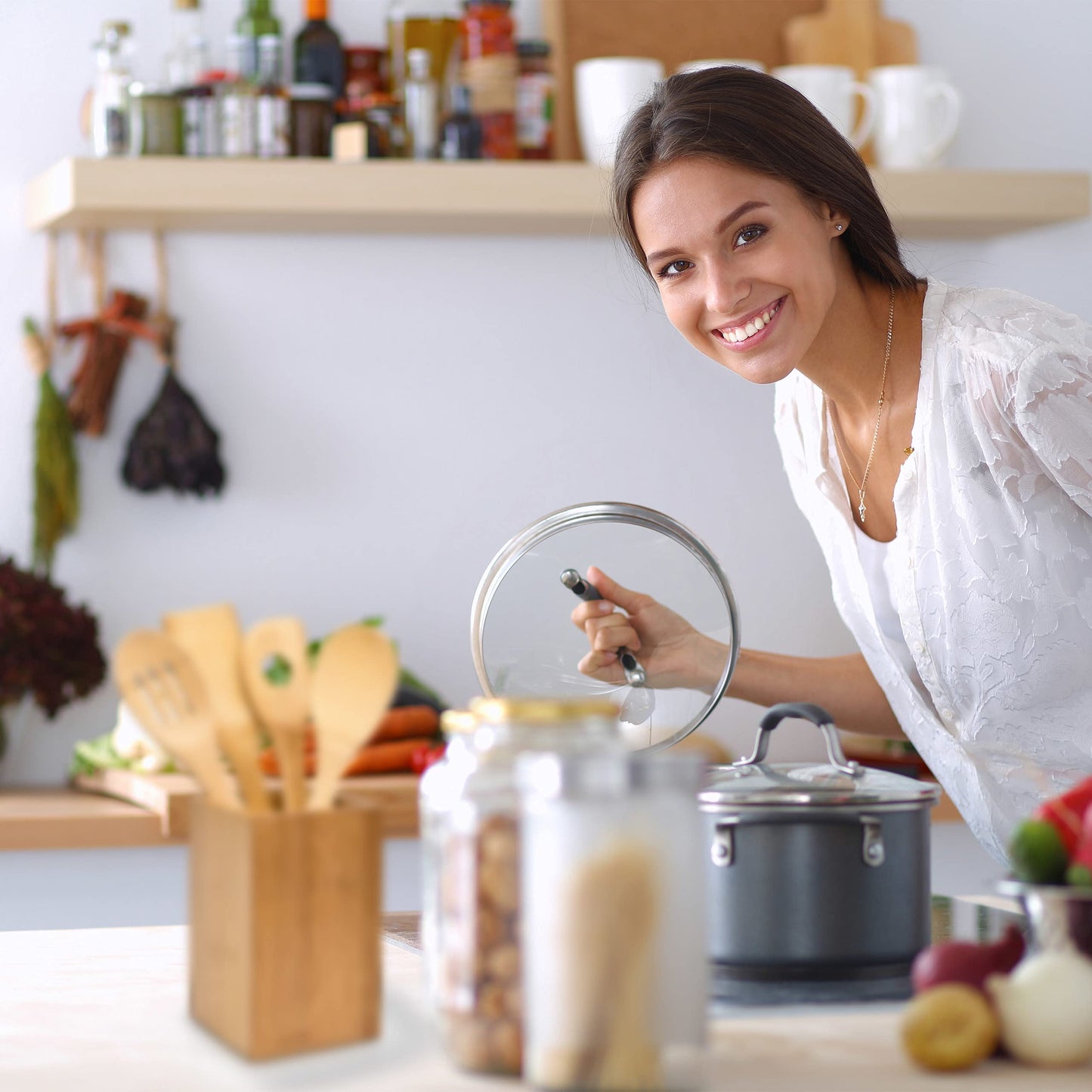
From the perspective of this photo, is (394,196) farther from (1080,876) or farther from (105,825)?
(1080,876)

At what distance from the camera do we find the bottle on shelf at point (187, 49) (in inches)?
89.7

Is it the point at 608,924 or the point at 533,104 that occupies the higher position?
the point at 533,104

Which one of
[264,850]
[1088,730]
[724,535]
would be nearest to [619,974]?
[264,850]

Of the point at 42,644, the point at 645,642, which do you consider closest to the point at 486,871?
the point at 645,642

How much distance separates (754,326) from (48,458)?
130 cm

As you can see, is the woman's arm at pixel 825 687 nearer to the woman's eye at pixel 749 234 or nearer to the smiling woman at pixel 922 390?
the smiling woman at pixel 922 390

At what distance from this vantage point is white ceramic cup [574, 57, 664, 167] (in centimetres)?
224

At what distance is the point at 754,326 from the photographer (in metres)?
1.42

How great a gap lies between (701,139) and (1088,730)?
62cm

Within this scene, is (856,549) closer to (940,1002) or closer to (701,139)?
(701,139)

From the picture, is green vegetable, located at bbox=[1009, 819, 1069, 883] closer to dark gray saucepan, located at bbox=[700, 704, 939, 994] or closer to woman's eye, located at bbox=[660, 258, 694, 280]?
Result: dark gray saucepan, located at bbox=[700, 704, 939, 994]

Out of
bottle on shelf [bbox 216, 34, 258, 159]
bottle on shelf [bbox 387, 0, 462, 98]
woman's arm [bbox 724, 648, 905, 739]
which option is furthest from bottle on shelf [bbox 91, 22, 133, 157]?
woman's arm [bbox 724, 648, 905, 739]

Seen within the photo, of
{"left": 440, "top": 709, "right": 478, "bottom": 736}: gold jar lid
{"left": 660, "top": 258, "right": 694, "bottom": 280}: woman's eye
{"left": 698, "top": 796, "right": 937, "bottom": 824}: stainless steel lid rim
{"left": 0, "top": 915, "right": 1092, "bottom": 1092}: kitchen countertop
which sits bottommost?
{"left": 0, "top": 915, "right": 1092, "bottom": 1092}: kitchen countertop

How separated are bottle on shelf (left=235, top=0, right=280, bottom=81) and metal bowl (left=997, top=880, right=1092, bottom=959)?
1907 mm
